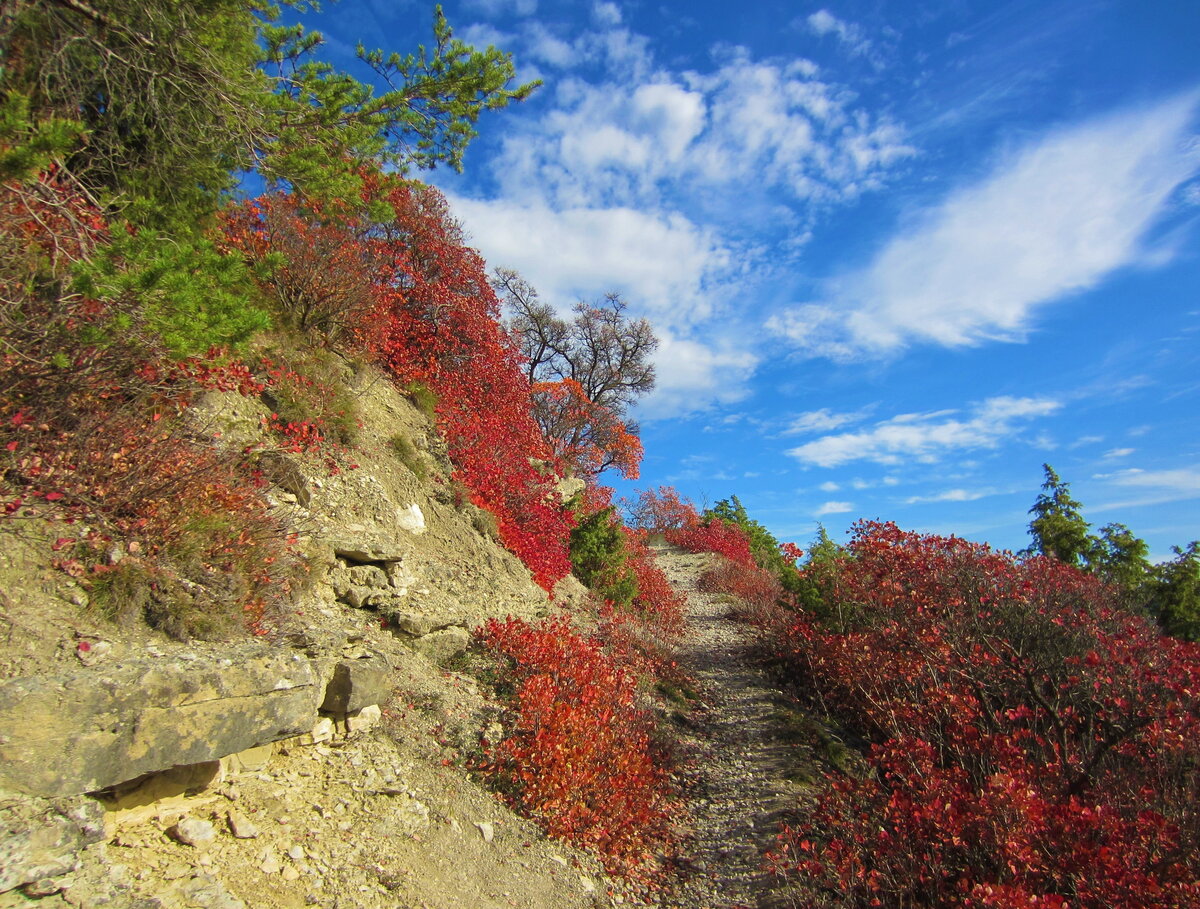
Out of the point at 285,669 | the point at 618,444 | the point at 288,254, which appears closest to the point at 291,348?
the point at 288,254

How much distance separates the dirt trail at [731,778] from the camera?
6465 millimetres

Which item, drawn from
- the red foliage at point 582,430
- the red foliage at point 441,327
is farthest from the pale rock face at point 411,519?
the red foliage at point 582,430

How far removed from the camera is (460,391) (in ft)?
48.0

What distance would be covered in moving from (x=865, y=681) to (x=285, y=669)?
29.6 ft

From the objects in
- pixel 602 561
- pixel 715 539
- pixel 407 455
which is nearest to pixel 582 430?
pixel 715 539

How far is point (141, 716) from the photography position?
3.87m

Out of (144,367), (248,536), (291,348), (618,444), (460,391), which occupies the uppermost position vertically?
(618,444)

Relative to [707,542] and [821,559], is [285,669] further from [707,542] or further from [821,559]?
[707,542]

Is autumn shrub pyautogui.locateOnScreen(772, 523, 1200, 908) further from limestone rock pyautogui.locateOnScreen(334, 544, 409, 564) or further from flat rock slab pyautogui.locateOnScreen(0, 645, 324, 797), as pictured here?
limestone rock pyautogui.locateOnScreen(334, 544, 409, 564)

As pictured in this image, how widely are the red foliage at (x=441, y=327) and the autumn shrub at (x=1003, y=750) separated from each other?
680 cm

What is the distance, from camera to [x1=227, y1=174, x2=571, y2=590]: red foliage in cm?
1080

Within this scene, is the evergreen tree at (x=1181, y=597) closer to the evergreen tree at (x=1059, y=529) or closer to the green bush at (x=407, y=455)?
the evergreen tree at (x=1059, y=529)

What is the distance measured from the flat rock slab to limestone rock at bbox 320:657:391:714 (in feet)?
2.72

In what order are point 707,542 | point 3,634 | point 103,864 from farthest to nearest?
point 707,542 < point 3,634 < point 103,864
